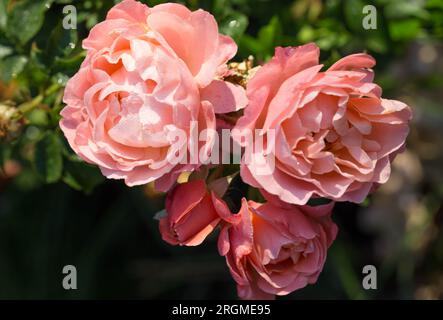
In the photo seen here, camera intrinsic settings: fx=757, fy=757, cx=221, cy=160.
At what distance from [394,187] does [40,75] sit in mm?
1040

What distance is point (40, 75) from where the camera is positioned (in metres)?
1.19

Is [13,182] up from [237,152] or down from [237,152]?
down

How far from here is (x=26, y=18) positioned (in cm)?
121

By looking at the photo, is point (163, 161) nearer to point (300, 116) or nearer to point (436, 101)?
point (300, 116)

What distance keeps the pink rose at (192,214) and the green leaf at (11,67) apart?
0.37 metres

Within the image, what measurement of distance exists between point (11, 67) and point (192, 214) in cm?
42

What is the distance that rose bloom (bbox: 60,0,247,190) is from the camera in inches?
36.7

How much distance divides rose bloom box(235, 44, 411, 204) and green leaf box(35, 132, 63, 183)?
36cm

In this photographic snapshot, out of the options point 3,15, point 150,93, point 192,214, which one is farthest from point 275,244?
point 3,15

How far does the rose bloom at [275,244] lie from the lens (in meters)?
0.99

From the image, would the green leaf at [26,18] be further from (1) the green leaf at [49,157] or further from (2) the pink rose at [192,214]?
(2) the pink rose at [192,214]

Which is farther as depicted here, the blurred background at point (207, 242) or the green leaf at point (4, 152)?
the blurred background at point (207, 242)

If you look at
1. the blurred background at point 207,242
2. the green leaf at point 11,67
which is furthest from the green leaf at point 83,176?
the blurred background at point 207,242
